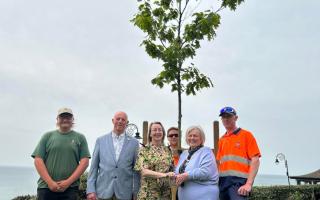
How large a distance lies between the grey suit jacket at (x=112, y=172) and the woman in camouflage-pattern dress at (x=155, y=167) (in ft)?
0.71

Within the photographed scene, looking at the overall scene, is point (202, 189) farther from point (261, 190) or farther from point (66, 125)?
point (261, 190)

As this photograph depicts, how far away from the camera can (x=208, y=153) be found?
4719mm

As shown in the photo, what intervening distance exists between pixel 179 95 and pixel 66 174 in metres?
3.56

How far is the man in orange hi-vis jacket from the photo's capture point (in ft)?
15.3

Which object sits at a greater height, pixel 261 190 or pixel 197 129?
pixel 197 129

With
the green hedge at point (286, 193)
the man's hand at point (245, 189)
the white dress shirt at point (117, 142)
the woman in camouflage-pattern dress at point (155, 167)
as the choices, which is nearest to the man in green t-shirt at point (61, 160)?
the white dress shirt at point (117, 142)

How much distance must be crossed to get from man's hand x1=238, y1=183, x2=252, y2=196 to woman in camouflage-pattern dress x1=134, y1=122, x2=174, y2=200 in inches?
32.3

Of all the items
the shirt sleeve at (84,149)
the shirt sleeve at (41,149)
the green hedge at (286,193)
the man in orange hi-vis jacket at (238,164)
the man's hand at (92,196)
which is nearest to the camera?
the man in orange hi-vis jacket at (238,164)

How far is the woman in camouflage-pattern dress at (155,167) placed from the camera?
4719mm

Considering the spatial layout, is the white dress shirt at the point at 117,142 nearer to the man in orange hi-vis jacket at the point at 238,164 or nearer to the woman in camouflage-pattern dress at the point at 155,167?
the woman in camouflage-pattern dress at the point at 155,167

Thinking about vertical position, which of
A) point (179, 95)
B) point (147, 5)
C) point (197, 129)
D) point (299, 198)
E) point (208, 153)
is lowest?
point (299, 198)

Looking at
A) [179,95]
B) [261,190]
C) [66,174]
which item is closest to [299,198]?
[261,190]

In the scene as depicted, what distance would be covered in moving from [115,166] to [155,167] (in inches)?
21.2

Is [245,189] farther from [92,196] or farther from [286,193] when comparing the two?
[286,193]
